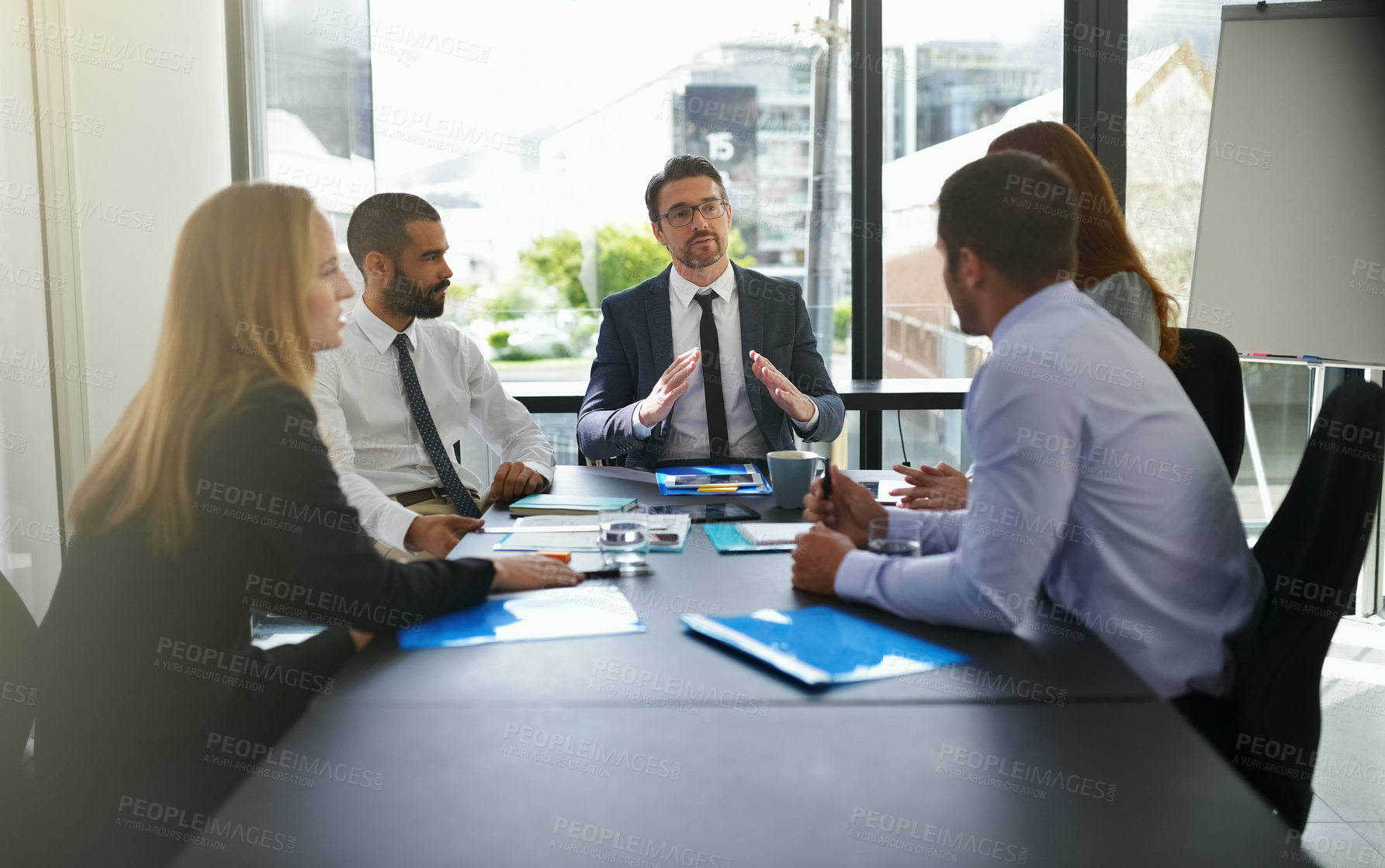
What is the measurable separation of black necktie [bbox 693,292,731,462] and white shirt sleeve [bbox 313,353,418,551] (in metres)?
0.98

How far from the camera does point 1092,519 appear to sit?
1354 mm

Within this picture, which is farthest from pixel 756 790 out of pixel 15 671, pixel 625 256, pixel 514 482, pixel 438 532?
pixel 625 256

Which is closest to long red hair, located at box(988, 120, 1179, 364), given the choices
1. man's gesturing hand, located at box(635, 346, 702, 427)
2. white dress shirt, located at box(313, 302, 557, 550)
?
man's gesturing hand, located at box(635, 346, 702, 427)

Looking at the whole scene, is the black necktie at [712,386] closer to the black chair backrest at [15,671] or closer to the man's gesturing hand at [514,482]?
the man's gesturing hand at [514,482]

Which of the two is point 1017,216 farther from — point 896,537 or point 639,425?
point 639,425

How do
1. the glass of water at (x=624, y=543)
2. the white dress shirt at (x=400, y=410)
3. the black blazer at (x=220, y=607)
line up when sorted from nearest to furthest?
the black blazer at (x=220, y=607)
the glass of water at (x=624, y=543)
the white dress shirt at (x=400, y=410)

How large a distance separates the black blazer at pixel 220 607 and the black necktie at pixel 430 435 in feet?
4.12

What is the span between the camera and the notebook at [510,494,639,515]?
2.02 metres

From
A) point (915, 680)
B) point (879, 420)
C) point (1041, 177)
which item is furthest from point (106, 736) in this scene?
point (879, 420)

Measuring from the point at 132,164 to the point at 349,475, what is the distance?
173 cm

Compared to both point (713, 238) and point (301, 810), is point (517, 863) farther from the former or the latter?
point (713, 238)

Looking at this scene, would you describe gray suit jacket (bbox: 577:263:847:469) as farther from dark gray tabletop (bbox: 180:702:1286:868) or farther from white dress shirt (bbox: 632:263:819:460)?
dark gray tabletop (bbox: 180:702:1286:868)

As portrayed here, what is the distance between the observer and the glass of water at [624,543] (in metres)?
1.60

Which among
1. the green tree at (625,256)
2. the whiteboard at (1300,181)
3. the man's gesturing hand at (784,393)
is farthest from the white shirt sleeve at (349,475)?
the whiteboard at (1300,181)
